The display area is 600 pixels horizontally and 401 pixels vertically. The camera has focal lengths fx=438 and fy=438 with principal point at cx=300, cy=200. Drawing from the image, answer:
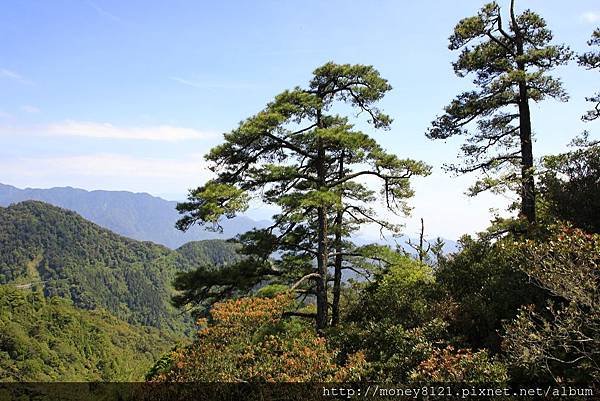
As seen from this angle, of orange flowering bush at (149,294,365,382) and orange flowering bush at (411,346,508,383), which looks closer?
orange flowering bush at (411,346,508,383)

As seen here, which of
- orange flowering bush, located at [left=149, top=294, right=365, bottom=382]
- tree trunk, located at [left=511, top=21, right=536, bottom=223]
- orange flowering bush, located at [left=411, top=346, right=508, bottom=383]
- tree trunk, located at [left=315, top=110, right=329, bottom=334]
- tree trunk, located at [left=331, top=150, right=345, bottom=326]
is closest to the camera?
orange flowering bush, located at [left=411, top=346, right=508, bottom=383]

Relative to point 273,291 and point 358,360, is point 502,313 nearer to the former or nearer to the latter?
point 358,360

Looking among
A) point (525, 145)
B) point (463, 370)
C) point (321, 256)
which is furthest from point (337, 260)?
point (463, 370)

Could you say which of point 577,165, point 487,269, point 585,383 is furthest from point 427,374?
point 577,165

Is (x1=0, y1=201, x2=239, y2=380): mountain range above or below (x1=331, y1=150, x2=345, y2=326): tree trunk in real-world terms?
below

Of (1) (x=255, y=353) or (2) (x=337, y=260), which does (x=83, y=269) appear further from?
(1) (x=255, y=353)

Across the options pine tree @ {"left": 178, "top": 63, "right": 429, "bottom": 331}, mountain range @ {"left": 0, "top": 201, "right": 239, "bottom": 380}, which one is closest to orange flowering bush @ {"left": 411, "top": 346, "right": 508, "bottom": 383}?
pine tree @ {"left": 178, "top": 63, "right": 429, "bottom": 331}

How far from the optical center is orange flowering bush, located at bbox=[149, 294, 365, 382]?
7.55m

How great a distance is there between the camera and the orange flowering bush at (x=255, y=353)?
297 inches

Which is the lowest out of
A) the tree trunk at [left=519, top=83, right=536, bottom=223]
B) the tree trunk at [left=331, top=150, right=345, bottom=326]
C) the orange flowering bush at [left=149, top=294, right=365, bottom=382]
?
the orange flowering bush at [left=149, top=294, right=365, bottom=382]

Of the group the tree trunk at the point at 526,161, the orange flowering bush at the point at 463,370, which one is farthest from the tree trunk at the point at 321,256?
the orange flowering bush at the point at 463,370

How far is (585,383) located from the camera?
596 cm

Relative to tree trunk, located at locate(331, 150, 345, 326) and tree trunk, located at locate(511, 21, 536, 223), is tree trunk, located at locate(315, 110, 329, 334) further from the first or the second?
tree trunk, located at locate(511, 21, 536, 223)

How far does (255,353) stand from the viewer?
853 cm
